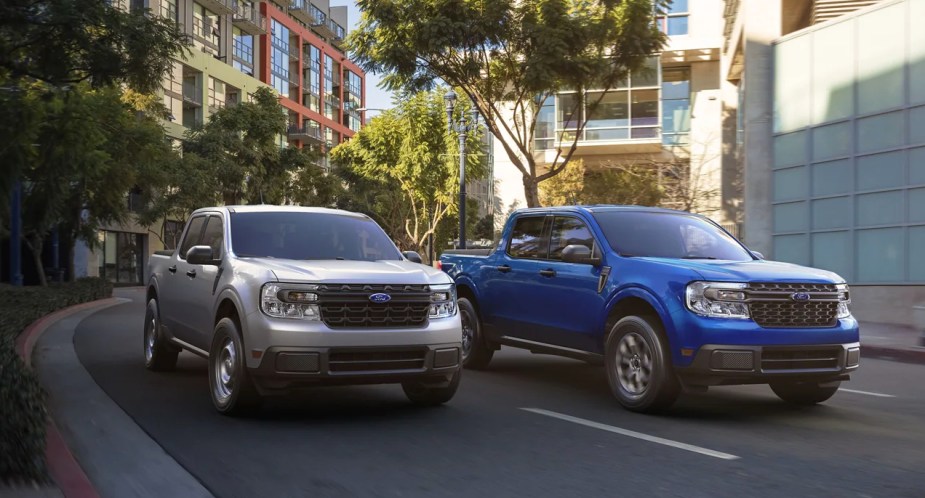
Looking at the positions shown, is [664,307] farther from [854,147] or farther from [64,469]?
[854,147]

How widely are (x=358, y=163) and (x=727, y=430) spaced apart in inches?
1523

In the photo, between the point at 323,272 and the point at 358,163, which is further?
the point at 358,163

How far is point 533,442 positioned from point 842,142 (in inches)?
692

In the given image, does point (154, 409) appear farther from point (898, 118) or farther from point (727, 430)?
point (898, 118)

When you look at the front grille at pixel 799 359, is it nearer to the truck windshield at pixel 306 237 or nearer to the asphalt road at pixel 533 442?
the asphalt road at pixel 533 442

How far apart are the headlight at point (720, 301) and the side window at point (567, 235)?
1.64 m

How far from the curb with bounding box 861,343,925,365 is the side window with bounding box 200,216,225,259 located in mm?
10298

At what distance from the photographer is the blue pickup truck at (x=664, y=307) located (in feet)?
24.2

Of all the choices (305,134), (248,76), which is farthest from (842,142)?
(305,134)

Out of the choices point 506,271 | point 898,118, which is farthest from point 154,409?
point 898,118

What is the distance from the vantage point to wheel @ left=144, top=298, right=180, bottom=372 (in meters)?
10.0

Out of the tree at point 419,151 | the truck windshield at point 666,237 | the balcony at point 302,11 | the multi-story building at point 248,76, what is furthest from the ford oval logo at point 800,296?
the balcony at point 302,11

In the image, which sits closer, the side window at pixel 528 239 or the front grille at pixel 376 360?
the front grille at pixel 376 360

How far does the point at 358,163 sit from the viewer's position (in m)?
44.7
